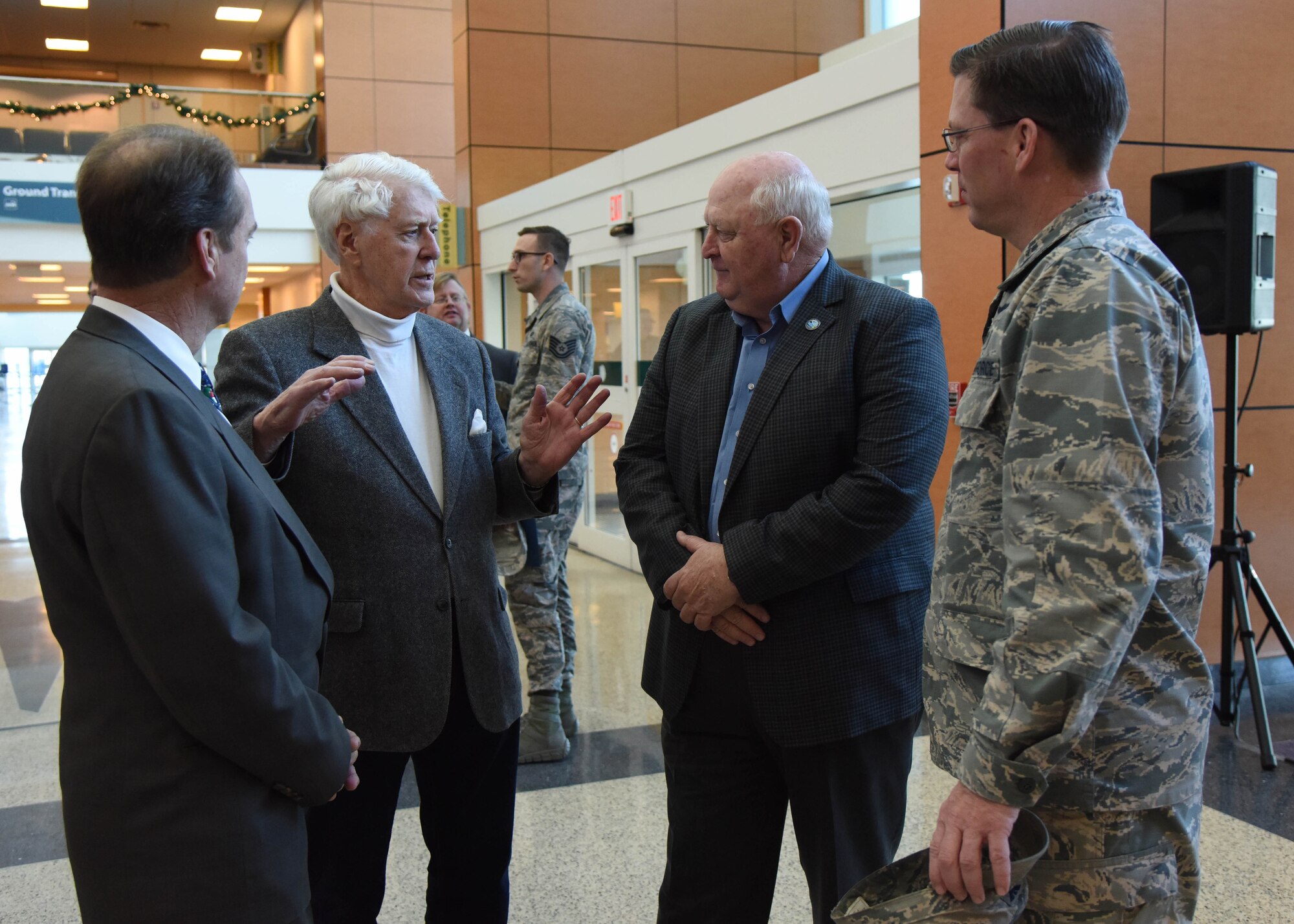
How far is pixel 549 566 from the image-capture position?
12.4 feet

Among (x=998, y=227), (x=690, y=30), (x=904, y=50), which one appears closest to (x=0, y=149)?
(x=690, y=30)

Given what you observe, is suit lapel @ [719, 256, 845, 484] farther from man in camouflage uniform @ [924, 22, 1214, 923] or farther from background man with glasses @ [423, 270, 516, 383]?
background man with glasses @ [423, 270, 516, 383]

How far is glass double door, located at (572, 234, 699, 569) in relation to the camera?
6711 millimetres

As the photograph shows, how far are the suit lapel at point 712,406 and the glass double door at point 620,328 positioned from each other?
4411mm

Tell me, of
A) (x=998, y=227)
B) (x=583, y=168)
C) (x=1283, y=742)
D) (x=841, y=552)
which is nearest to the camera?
(x=998, y=227)

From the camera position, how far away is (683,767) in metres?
1.90

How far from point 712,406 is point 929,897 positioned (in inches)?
37.2

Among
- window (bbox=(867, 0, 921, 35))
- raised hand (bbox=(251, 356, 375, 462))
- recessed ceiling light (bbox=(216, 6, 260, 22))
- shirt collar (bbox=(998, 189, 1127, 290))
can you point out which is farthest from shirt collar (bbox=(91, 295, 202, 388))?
recessed ceiling light (bbox=(216, 6, 260, 22))

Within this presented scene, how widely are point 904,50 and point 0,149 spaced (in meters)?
11.9

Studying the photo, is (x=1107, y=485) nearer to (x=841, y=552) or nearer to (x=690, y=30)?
(x=841, y=552)

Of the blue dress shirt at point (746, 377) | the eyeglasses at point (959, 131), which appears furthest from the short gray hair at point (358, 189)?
the eyeglasses at point (959, 131)

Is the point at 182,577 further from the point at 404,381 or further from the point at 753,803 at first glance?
the point at 753,803

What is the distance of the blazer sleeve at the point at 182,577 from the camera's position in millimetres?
1113

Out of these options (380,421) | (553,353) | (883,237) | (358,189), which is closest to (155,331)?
(380,421)
